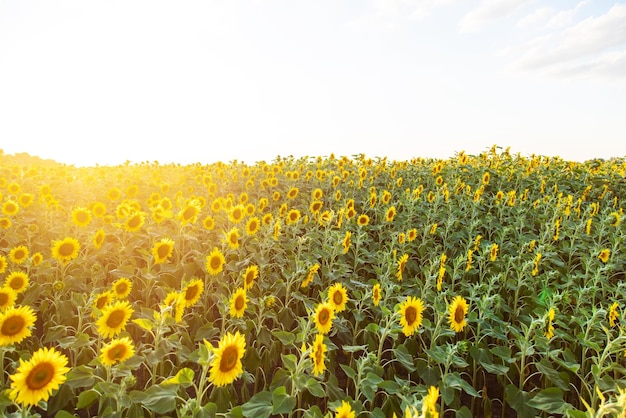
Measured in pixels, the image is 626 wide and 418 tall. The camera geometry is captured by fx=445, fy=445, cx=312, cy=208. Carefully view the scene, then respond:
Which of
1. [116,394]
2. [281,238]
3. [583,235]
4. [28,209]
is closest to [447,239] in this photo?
[583,235]

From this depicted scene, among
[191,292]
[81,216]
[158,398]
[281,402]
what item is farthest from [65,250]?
[281,402]

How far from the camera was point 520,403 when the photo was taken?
3555mm

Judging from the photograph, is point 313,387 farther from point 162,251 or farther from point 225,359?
point 162,251

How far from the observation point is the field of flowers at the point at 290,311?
116 inches

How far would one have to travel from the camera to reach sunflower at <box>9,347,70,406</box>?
2.40 m

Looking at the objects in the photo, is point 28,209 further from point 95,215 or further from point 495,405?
point 495,405

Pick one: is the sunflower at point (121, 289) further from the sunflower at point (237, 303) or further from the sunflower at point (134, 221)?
the sunflower at point (134, 221)

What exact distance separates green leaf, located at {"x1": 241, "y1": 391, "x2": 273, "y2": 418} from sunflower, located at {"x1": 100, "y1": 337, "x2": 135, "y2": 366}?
833 mm

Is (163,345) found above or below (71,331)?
above

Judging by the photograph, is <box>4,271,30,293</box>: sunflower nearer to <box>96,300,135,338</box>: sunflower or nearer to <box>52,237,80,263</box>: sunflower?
<box>52,237,80,263</box>: sunflower

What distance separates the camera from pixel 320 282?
564cm

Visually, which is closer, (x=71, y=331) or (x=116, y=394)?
(x=116, y=394)

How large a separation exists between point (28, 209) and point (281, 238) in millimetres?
4429

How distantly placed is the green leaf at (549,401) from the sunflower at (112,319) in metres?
3.10
